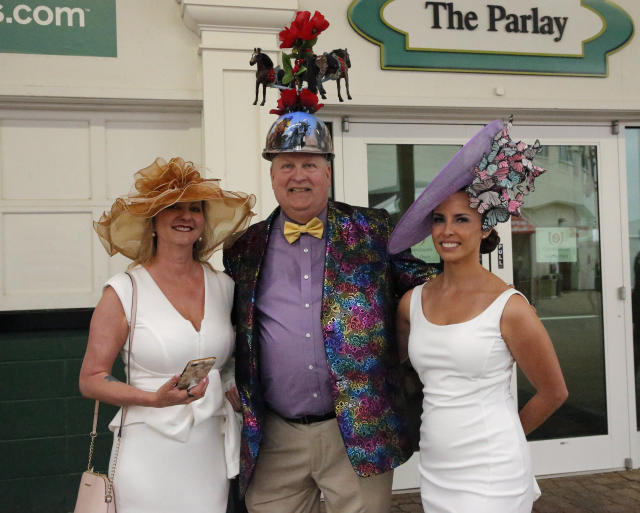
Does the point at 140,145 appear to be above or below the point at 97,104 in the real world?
below

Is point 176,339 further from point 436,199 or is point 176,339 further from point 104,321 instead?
point 436,199

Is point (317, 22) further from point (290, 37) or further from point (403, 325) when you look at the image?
point (403, 325)

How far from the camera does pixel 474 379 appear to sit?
6.59ft

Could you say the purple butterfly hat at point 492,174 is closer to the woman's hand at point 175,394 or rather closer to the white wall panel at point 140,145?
the woman's hand at point 175,394

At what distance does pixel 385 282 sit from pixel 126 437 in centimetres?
109

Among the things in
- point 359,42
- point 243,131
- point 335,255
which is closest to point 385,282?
point 335,255

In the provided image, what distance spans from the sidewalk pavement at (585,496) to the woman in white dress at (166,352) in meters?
2.04

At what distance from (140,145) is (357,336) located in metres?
2.26

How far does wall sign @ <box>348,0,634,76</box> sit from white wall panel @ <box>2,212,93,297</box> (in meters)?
2.16

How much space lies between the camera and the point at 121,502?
221 centimetres

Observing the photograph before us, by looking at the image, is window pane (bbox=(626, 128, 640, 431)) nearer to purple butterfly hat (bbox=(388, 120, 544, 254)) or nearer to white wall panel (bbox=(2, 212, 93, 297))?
purple butterfly hat (bbox=(388, 120, 544, 254))

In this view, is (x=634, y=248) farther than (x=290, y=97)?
Yes

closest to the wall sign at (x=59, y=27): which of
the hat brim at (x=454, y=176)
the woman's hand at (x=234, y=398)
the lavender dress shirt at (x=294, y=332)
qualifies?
the lavender dress shirt at (x=294, y=332)

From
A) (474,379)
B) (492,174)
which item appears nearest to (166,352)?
(474,379)
